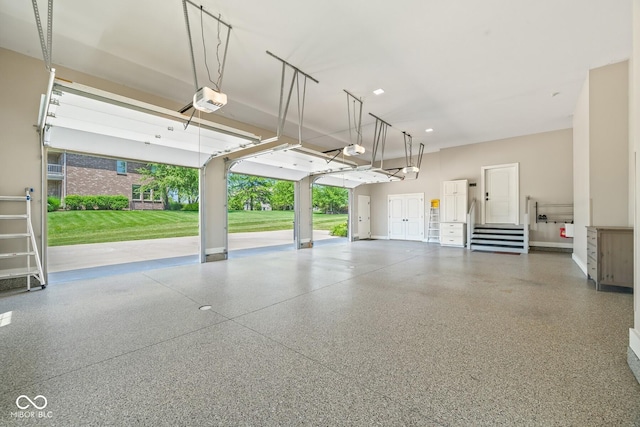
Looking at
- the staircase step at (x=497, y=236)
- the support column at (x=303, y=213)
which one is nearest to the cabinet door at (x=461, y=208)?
the staircase step at (x=497, y=236)

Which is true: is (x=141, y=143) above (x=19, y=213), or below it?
above

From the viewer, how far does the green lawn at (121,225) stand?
9.78 m

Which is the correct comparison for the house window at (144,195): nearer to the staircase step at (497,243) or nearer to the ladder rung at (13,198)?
the ladder rung at (13,198)

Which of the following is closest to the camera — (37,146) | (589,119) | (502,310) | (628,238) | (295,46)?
(502,310)

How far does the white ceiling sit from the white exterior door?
6.11 metres

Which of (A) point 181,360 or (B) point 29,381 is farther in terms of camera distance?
(A) point 181,360

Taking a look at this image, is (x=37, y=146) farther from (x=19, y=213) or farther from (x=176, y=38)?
(x=176, y=38)

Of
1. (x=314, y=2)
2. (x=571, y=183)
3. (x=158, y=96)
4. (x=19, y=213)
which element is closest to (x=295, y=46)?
(x=314, y=2)

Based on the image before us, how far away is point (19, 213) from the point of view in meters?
4.43

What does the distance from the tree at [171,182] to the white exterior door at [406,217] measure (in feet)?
31.0

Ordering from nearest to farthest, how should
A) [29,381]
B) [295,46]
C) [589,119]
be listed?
[29,381] < [295,46] < [589,119]

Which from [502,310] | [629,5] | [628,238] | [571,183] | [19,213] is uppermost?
[629,5]

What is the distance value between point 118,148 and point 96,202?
21.9ft

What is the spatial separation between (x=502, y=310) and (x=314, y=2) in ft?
15.2
